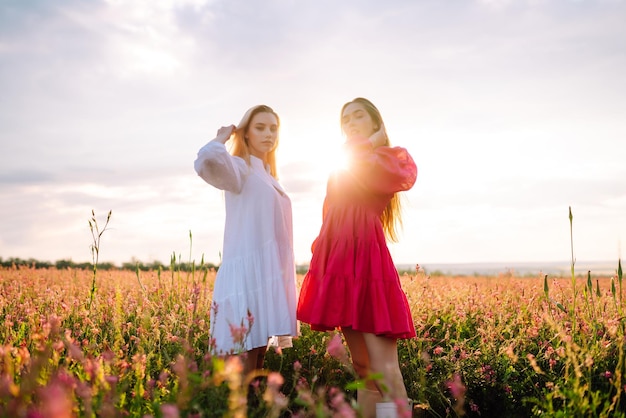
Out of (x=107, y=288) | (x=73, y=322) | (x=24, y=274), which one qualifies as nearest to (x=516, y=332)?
(x=73, y=322)

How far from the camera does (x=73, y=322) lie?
511cm

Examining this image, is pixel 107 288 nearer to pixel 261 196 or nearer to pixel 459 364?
pixel 261 196

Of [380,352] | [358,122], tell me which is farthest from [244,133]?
[380,352]

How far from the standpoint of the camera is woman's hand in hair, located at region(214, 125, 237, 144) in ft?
12.9

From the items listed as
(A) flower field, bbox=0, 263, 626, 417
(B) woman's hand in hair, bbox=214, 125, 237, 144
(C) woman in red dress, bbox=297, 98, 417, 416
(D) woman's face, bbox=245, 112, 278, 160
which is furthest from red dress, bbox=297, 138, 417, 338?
(B) woman's hand in hair, bbox=214, 125, 237, 144

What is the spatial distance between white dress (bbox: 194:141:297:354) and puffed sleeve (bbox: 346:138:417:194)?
0.62 m

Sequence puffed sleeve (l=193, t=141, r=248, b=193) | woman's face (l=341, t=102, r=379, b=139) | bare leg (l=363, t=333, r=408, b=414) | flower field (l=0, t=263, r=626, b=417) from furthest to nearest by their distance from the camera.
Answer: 1. woman's face (l=341, t=102, r=379, b=139)
2. puffed sleeve (l=193, t=141, r=248, b=193)
3. bare leg (l=363, t=333, r=408, b=414)
4. flower field (l=0, t=263, r=626, b=417)

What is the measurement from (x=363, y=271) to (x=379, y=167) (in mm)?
676

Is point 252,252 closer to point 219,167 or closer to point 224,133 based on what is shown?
point 219,167

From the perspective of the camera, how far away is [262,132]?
162 inches

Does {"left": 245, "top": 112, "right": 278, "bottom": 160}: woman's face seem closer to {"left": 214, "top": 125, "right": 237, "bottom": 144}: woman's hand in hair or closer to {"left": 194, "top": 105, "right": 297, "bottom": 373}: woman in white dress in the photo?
{"left": 194, "top": 105, "right": 297, "bottom": 373}: woman in white dress

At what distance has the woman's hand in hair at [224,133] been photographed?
3919 millimetres

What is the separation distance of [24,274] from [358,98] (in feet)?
20.6

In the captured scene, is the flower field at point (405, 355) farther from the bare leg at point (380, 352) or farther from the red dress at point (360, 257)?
the red dress at point (360, 257)
